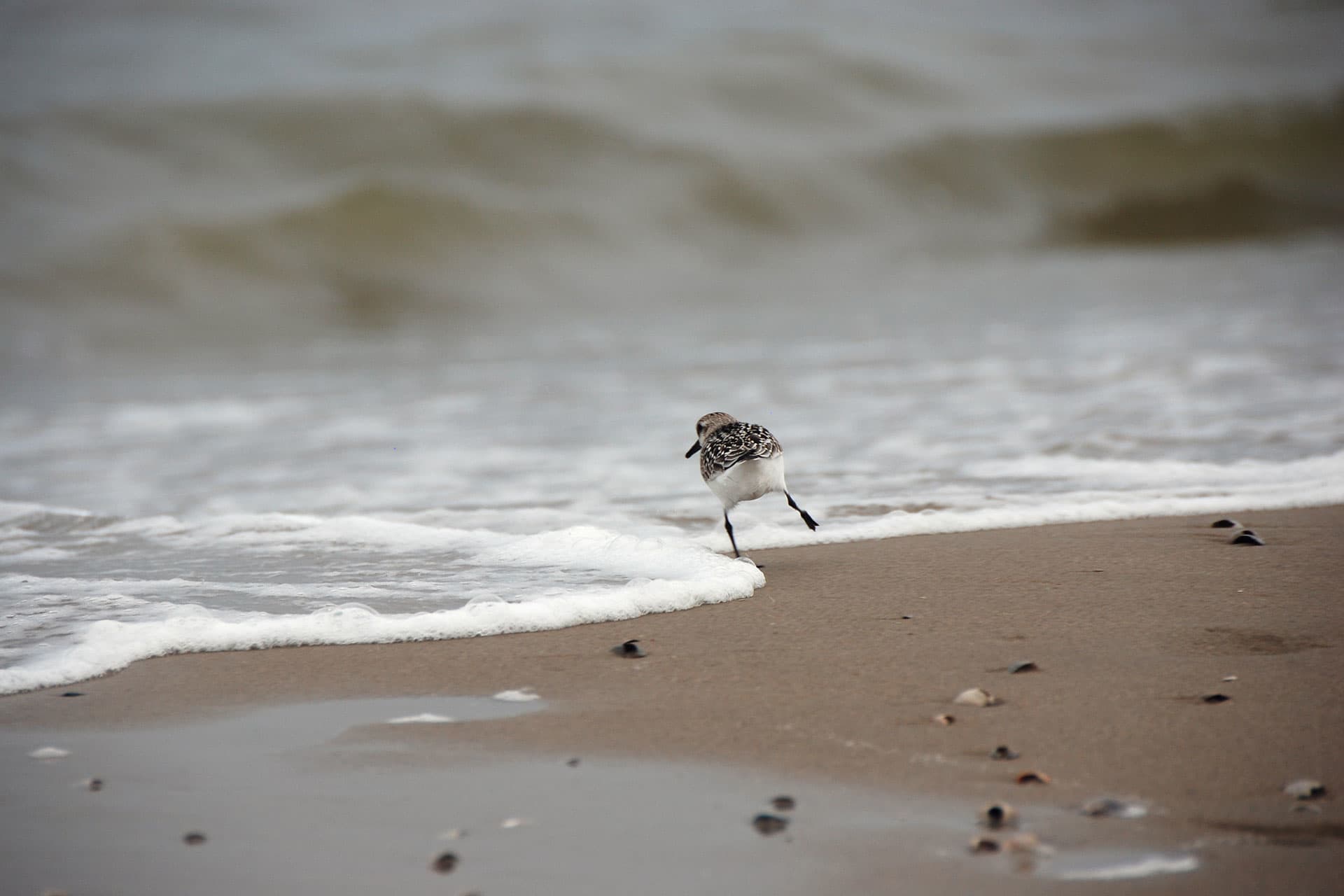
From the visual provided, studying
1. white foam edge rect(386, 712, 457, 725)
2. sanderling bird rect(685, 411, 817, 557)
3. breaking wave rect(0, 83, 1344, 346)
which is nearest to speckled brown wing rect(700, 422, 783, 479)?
sanderling bird rect(685, 411, 817, 557)

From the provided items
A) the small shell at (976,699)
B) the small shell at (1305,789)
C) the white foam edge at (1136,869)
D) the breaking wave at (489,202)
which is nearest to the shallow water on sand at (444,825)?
the white foam edge at (1136,869)

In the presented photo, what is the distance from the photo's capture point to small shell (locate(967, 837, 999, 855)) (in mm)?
2248

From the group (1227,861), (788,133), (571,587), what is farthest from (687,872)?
(788,133)

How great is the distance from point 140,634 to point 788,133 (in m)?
21.0

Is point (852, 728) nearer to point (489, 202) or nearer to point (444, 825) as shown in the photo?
point (444, 825)

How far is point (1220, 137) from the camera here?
1086 inches

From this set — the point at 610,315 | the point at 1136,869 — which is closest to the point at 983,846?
the point at 1136,869

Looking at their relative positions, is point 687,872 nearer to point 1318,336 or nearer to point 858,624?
point 858,624

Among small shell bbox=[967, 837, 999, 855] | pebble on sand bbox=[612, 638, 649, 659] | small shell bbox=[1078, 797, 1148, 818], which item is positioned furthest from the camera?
pebble on sand bbox=[612, 638, 649, 659]

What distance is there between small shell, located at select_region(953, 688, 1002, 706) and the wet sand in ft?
0.08

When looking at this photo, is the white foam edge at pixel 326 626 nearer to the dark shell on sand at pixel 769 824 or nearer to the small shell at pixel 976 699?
the small shell at pixel 976 699

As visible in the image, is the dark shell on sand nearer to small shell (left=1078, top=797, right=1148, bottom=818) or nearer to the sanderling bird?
small shell (left=1078, top=797, right=1148, bottom=818)

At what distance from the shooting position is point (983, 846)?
2.26 m

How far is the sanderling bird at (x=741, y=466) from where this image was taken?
15.3 ft
